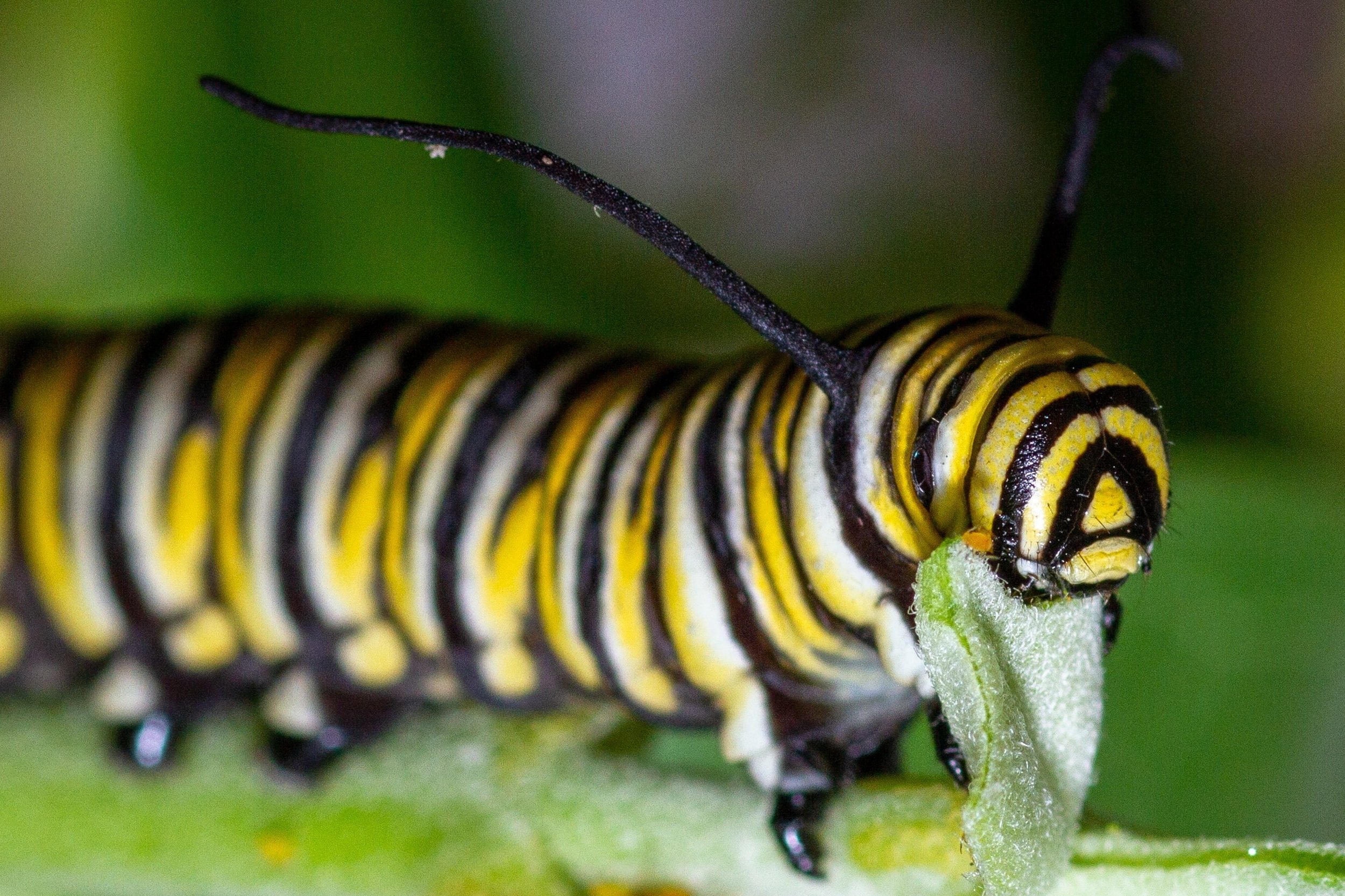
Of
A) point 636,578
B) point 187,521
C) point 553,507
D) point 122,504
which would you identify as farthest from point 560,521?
point 122,504

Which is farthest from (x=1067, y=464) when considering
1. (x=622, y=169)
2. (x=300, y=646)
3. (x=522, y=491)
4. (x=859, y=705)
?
(x=622, y=169)

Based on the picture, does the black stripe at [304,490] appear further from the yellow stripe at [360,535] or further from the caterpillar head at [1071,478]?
the caterpillar head at [1071,478]

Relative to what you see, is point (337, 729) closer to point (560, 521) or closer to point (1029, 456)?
point (560, 521)

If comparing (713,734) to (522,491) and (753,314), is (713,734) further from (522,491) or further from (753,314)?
(753,314)

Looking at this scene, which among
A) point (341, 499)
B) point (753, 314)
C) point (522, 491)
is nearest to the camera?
point (753, 314)

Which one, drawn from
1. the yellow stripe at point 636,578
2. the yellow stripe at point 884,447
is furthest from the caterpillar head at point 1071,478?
the yellow stripe at point 636,578

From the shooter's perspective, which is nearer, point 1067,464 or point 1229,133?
point 1067,464

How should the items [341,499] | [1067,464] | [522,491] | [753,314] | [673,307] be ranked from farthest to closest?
[673,307] < [341,499] < [522,491] < [753,314] < [1067,464]
